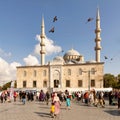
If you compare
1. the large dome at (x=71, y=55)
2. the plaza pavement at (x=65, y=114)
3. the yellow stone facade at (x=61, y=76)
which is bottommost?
the plaza pavement at (x=65, y=114)

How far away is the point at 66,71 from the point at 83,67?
3.83 metres

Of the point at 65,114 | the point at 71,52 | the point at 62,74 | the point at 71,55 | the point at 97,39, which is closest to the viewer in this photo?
the point at 65,114

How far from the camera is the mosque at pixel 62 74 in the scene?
49281mm

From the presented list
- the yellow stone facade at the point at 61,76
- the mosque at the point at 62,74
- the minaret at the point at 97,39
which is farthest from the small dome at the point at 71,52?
the minaret at the point at 97,39

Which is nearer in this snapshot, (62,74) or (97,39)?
(97,39)

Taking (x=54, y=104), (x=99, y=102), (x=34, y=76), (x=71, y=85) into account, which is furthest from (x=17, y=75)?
(x=54, y=104)

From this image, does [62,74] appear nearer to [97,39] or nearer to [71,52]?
[97,39]

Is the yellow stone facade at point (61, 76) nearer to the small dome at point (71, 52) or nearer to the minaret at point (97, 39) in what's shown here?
the minaret at point (97, 39)

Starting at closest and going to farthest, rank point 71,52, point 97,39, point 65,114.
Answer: point 65,114
point 97,39
point 71,52

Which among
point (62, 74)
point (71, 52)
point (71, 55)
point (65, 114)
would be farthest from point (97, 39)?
point (65, 114)

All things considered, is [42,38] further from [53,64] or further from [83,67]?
[83,67]

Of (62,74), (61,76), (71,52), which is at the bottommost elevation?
(61,76)

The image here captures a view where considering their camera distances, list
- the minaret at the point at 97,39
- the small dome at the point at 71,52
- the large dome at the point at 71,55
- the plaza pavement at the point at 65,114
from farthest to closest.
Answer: the small dome at the point at 71,52, the large dome at the point at 71,55, the minaret at the point at 97,39, the plaza pavement at the point at 65,114

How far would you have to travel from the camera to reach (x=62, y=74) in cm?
5178
